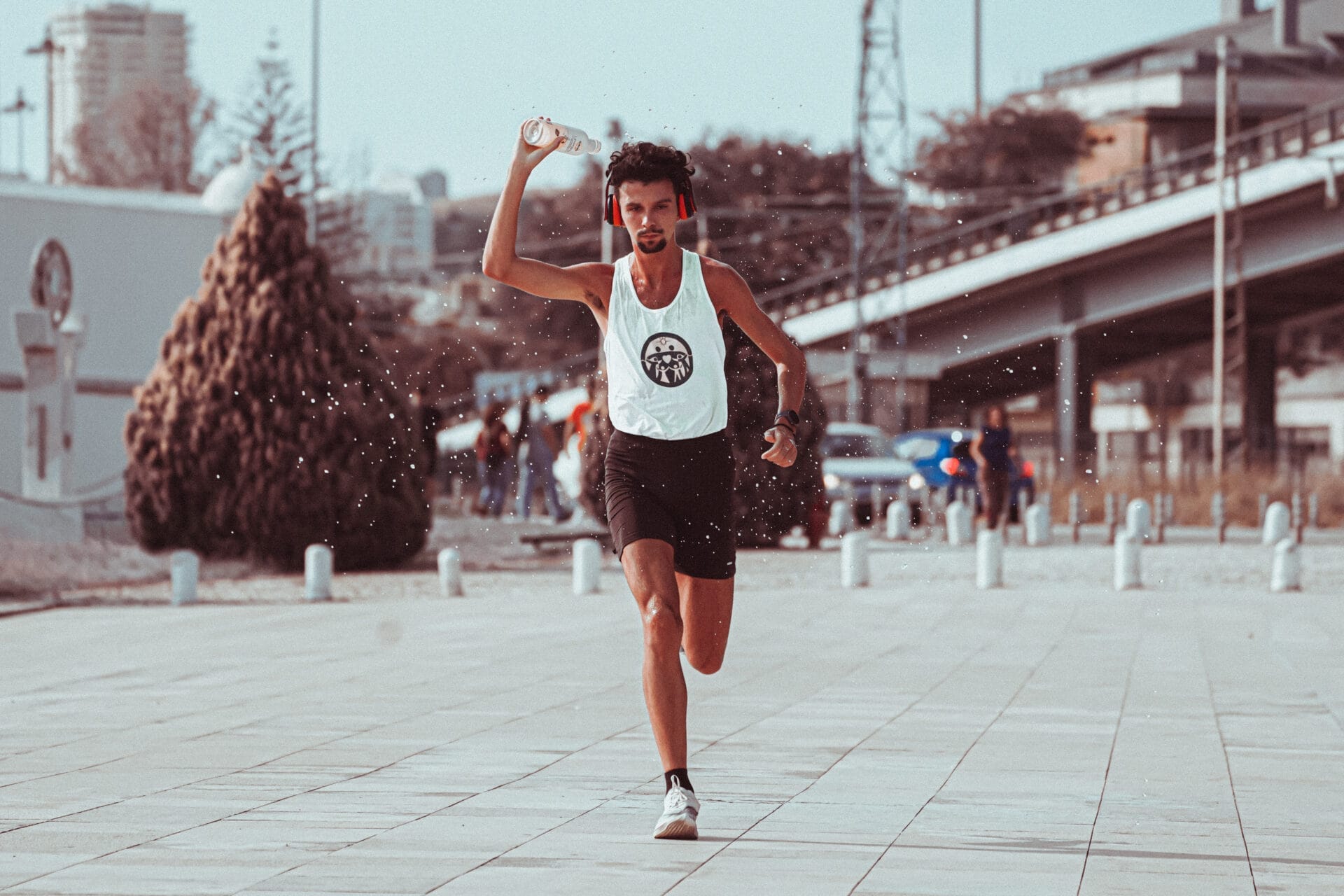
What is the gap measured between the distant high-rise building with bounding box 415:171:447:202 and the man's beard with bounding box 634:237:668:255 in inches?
4582

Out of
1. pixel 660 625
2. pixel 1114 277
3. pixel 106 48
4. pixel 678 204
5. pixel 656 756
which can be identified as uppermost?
pixel 106 48

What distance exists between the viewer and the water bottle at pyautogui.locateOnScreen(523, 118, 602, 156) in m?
5.81

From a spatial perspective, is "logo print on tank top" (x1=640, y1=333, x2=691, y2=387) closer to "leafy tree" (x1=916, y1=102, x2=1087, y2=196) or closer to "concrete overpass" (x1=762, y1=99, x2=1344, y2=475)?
"concrete overpass" (x1=762, y1=99, x2=1344, y2=475)

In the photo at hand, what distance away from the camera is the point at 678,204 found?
6.13 m

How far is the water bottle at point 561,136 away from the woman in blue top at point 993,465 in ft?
51.6

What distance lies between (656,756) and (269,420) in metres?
11.6

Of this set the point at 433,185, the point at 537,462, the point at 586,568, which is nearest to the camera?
the point at 586,568

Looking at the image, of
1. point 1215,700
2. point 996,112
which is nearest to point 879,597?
point 1215,700

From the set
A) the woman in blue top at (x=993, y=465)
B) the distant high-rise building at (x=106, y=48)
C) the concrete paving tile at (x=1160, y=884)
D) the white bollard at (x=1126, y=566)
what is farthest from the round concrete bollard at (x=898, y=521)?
the distant high-rise building at (x=106, y=48)

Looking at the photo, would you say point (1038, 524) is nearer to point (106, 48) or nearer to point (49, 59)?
point (49, 59)

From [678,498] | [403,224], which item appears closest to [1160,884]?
[678,498]

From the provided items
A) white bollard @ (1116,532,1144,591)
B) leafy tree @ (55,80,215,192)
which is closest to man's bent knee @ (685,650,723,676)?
white bollard @ (1116,532,1144,591)

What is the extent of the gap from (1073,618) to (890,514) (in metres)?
10.4

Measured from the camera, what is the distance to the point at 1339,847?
5824mm
